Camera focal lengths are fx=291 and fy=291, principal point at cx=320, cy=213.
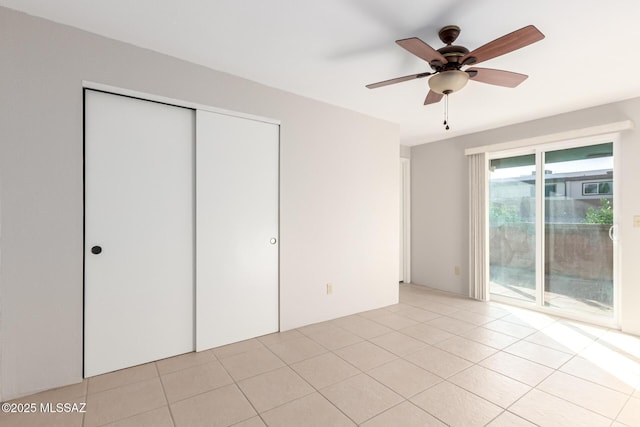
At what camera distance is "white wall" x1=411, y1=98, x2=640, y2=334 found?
3086 mm

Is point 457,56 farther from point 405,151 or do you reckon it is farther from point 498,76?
point 405,151

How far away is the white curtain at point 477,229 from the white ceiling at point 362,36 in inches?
52.0

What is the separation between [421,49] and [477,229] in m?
3.25

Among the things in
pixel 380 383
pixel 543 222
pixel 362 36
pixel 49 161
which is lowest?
pixel 380 383

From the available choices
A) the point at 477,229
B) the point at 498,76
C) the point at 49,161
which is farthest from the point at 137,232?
the point at 477,229

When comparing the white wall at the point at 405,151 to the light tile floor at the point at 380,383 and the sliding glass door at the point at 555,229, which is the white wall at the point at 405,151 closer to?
the sliding glass door at the point at 555,229

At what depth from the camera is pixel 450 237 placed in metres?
4.71

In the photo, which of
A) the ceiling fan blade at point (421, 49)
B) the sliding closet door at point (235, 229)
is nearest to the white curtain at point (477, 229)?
the ceiling fan blade at point (421, 49)

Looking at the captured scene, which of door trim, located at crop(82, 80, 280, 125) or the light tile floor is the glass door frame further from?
door trim, located at crop(82, 80, 280, 125)

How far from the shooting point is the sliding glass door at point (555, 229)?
336 centimetres

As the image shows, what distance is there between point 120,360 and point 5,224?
1237mm

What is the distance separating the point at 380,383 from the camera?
6.99 ft

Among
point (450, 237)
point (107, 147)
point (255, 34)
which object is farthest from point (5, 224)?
point (450, 237)

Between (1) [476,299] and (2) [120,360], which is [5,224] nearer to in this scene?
(2) [120,360]
